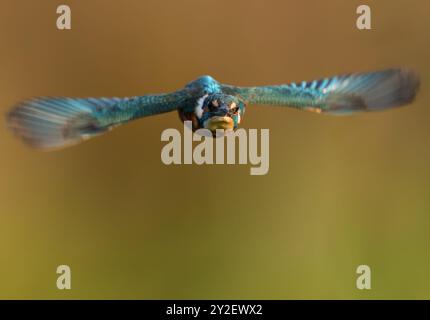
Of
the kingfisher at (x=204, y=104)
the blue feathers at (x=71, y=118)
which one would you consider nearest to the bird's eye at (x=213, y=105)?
the kingfisher at (x=204, y=104)

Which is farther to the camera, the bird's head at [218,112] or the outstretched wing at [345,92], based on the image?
the outstretched wing at [345,92]

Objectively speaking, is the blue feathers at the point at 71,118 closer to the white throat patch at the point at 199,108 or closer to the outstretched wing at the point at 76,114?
the outstretched wing at the point at 76,114

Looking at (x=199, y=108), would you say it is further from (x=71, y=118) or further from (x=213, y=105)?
(x=71, y=118)

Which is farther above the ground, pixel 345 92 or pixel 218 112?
pixel 345 92

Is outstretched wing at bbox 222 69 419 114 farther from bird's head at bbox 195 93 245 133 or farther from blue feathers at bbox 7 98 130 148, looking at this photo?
blue feathers at bbox 7 98 130 148

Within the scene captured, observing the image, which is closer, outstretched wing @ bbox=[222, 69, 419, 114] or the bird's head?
the bird's head

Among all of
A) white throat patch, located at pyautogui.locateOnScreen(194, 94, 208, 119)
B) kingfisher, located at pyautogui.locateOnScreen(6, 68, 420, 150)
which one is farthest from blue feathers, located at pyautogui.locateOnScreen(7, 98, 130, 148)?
white throat patch, located at pyautogui.locateOnScreen(194, 94, 208, 119)

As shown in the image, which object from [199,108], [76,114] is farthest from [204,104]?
[76,114]
